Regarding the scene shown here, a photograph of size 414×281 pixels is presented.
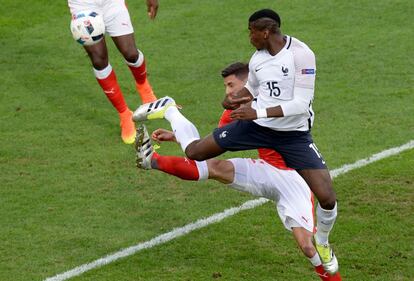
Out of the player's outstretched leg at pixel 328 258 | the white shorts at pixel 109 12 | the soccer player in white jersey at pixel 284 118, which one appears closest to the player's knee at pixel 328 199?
the soccer player in white jersey at pixel 284 118

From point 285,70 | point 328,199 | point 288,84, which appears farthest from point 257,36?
point 328,199

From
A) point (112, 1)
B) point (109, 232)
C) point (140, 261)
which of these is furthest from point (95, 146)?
point (140, 261)

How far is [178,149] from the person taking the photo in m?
13.2

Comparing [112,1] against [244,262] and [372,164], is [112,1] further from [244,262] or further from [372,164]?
[244,262]

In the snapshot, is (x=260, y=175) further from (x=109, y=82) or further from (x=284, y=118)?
(x=109, y=82)

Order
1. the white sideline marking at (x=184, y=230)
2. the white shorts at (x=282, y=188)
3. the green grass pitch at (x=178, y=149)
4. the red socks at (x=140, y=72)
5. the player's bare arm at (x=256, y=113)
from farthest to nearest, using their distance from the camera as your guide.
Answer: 1. the red socks at (x=140, y=72)
2. the green grass pitch at (x=178, y=149)
3. the white sideline marking at (x=184, y=230)
4. the white shorts at (x=282, y=188)
5. the player's bare arm at (x=256, y=113)

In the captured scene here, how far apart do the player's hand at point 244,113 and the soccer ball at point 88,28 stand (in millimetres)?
4327

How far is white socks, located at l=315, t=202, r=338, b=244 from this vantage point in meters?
Result: 9.45

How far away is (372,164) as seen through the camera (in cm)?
1248

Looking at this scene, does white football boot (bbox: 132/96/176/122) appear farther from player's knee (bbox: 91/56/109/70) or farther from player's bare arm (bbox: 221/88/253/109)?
player's knee (bbox: 91/56/109/70)

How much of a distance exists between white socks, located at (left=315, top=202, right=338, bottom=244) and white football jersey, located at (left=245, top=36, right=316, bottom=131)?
0.75 m

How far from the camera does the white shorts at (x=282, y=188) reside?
938 centimetres

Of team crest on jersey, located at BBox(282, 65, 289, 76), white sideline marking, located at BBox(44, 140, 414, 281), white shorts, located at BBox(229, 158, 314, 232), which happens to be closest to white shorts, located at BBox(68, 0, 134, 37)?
white sideline marking, located at BBox(44, 140, 414, 281)

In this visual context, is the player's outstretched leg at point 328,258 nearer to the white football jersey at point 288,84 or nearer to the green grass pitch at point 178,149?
the green grass pitch at point 178,149
